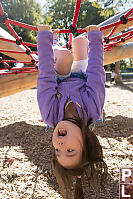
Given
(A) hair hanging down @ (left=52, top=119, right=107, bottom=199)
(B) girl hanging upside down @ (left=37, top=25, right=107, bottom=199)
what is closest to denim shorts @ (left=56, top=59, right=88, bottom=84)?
(B) girl hanging upside down @ (left=37, top=25, right=107, bottom=199)

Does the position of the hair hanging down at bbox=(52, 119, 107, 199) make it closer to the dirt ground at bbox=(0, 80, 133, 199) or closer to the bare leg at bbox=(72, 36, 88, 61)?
the bare leg at bbox=(72, 36, 88, 61)

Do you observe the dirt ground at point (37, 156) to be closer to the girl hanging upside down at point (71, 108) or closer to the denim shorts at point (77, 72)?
the girl hanging upside down at point (71, 108)

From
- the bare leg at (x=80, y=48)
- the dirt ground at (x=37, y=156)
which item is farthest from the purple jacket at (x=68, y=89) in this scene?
the dirt ground at (x=37, y=156)

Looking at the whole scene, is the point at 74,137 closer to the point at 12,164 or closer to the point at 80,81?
the point at 80,81

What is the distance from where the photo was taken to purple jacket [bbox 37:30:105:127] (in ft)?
2.45

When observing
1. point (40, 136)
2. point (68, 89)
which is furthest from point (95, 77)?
point (40, 136)

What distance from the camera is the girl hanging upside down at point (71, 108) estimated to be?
0.67 m

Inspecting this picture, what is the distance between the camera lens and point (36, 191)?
139cm

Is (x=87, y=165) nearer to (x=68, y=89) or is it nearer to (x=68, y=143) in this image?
(x=68, y=143)

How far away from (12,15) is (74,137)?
10.1m

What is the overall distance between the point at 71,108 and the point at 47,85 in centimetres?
13

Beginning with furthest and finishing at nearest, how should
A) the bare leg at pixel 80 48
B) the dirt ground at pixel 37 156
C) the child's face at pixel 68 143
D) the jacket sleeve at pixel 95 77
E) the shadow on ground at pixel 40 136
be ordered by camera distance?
1. the shadow on ground at pixel 40 136
2. the dirt ground at pixel 37 156
3. the bare leg at pixel 80 48
4. the jacket sleeve at pixel 95 77
5. the child's face at pixel 68 143

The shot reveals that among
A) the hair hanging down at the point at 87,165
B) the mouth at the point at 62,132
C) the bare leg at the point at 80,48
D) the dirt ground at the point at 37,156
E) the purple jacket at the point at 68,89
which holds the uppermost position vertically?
the bare leg at the point at 80,48

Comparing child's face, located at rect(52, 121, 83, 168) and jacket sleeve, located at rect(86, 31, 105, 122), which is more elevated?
jacket sleeve, located at rect(86, 31, 105, 122)
